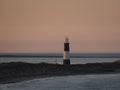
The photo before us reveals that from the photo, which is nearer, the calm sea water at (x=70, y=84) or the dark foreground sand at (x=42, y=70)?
the calm sea water at (x=70, y=84)

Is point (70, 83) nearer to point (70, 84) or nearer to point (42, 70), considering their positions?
point (70, 84)

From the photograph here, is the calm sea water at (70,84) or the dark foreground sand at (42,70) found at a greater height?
the dark foreground sand at (42,70)

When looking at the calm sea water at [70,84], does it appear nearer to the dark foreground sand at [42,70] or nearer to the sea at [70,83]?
the sea at [70,83]

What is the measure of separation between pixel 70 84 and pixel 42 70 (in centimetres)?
281

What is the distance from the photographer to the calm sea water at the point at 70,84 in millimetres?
11023

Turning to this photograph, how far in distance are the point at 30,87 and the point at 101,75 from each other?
113 inches

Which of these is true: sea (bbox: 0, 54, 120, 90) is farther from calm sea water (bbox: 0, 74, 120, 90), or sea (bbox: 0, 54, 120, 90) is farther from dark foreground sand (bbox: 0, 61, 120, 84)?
dark foreground sand (bbox: 0, 61, 120, 84)

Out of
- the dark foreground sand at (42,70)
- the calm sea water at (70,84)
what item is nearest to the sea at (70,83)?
the calm sea water at (70,84)

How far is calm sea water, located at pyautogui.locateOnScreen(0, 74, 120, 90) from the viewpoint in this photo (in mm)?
11023

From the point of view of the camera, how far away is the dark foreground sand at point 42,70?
1303 cm

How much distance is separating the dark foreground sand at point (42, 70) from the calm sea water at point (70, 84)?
0.68 meters

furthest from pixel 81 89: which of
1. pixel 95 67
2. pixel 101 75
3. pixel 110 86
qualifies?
pixel 95 67

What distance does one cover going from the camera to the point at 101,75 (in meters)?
13.6

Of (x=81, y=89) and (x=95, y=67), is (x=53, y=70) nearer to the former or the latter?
(x=95, y=67)
